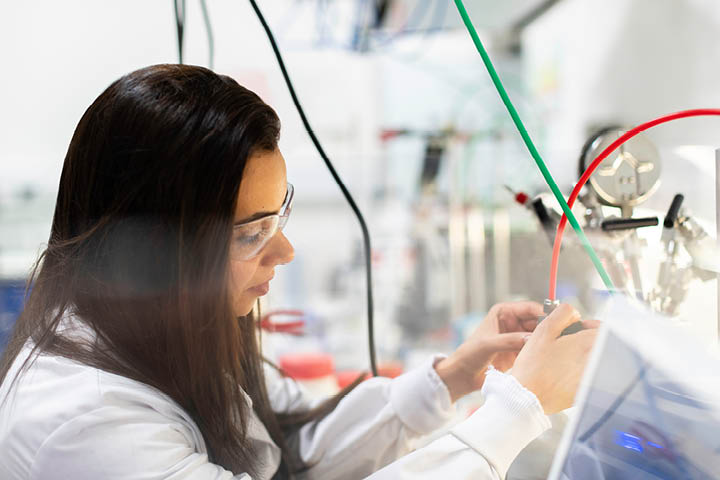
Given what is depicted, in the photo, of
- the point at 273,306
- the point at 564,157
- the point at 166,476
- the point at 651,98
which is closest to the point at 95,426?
the point at 166,476

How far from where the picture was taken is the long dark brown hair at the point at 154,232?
57 cm

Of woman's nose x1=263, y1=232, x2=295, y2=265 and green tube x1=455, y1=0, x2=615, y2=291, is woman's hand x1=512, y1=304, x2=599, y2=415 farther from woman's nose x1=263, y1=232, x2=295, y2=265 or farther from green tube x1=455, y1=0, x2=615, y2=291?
woman's nose x1=263, y1=232, x2=295, y2=265

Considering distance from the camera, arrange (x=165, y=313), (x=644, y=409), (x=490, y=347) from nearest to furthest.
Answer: (x=644, y=409) < (x=165, y=313) < (x=490, y=347)

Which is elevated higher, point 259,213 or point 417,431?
point 259,213

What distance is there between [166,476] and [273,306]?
33 cm

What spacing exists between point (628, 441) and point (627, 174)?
340 millimetres

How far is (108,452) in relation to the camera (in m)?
0.54

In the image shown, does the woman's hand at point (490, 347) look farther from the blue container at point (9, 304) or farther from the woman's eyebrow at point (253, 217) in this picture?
the blue container at point (9, 304)

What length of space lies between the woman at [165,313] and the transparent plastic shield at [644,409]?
3 centimetres

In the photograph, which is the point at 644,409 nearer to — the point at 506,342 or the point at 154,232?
the point at 506,342

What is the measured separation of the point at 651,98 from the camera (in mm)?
1206

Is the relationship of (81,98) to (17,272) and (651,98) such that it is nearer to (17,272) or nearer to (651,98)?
(17,272)

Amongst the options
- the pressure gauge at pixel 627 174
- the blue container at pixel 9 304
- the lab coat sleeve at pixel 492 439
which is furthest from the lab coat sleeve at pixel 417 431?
the blue container at pixel 9 304

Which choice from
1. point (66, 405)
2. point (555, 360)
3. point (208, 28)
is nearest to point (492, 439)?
point (555, 360)
